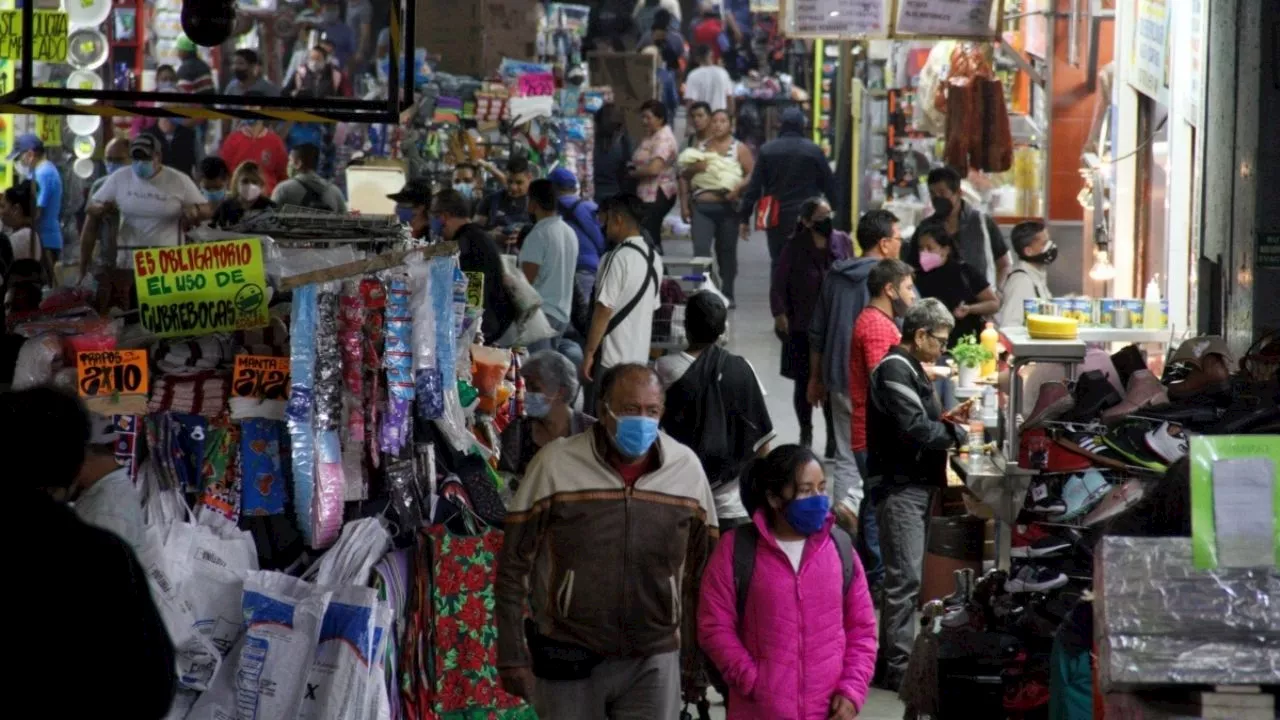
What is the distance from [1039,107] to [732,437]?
32.2 ft

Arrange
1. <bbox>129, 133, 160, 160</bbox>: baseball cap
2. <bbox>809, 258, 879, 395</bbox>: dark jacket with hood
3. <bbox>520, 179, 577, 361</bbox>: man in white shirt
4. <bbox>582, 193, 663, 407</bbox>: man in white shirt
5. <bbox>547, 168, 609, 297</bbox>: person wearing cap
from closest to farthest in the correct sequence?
<bbox>809, 258, 879, 395</bbox>: dark jacket with hood → <bbox>582, 193, 663, 407</bbox>: man in white shirt → <bbox>520, 179, 577, 361</bbox>: man in white shirt → <bbox>547, 168, 609, 297</bbox>: person wearing cap → <bbox>129, 133, 160, 160</bbox>: baseball cap

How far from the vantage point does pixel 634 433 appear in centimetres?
649

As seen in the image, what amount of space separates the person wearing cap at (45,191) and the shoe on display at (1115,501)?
41.3ft

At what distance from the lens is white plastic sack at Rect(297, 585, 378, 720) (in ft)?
23.6

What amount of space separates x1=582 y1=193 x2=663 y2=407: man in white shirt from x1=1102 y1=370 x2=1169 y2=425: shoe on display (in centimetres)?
398

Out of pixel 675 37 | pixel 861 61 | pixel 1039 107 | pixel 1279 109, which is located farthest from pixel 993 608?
pixel 675 37

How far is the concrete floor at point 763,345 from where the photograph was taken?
9.41 metres

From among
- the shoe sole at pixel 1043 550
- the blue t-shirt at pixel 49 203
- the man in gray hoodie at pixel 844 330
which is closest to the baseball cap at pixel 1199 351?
the shoe sole at pixel 1043 550

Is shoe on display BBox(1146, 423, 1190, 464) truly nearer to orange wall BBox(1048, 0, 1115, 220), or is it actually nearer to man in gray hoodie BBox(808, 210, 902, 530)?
man in gray hoodie BBox(808, 210, 902, 530)

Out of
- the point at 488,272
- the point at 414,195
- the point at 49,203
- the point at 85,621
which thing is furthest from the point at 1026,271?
the point at 49,203

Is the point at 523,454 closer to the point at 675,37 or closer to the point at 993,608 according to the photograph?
the point at 993,608

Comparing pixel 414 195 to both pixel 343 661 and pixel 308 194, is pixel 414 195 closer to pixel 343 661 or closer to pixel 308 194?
pixel 308 194

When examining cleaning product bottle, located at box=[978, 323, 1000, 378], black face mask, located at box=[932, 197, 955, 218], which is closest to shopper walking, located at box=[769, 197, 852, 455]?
black face mask, located at box=[932, 197, 955, 218]

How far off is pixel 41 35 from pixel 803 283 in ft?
18.4
